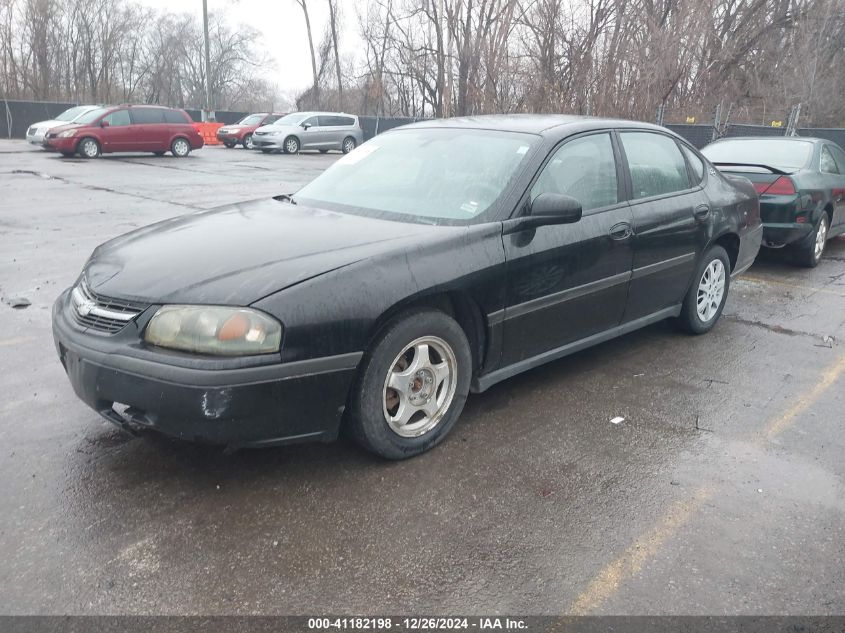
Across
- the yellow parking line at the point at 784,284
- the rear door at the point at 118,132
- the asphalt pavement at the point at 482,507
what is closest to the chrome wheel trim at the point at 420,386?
the asphalt pavement at the point at 482,507

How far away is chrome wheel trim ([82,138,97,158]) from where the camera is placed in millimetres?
19594

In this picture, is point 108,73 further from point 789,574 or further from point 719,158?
point 789,574

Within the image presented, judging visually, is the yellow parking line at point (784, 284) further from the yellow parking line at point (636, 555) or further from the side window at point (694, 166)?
the yellow parking line at point (636, 555)

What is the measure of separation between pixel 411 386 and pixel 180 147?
20.9 metres

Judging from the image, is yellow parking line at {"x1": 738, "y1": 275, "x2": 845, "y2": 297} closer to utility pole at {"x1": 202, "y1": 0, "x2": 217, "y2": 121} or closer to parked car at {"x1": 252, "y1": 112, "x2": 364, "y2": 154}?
parked car at {"x1": 252, "y1": 112, "x2": 364, "y2": 154}

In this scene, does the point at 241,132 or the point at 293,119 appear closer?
the point at 293,119

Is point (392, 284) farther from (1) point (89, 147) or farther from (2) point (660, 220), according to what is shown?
(1) point (89, 147)

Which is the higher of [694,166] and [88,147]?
[694,166]

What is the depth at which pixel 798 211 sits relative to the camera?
289 inches

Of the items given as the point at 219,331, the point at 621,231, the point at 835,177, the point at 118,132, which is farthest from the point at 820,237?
the point at 118,132

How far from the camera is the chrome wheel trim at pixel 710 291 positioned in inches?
204

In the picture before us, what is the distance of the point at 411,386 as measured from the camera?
323 cm

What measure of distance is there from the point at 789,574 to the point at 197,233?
2.96 meters

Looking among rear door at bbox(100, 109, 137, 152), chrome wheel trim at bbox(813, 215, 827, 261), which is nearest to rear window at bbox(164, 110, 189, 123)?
A: rear door at bbox(100, 109, 137, 152)
